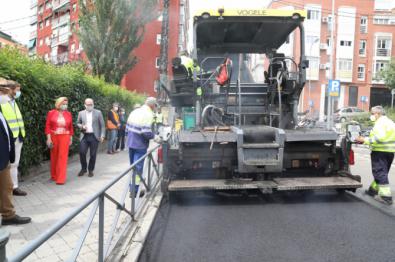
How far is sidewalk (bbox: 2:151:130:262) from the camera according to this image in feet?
10.9

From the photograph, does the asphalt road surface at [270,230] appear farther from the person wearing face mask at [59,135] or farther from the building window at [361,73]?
the building window at [361,73]

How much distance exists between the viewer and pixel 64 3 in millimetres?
47094

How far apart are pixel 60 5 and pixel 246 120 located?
47.8 m

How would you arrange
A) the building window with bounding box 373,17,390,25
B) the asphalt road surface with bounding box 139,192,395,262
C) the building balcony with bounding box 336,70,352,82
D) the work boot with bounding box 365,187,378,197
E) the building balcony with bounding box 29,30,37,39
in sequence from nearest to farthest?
the asphalt road surface with bounding box 139,192,395,262 → the work boot with bounding box 365,187,378,197 → the building balcony with bounding box 336,70,352,82 → the building window with bounding box 373,17,390,25 → the building balcony with bounding box 29,30,37,39

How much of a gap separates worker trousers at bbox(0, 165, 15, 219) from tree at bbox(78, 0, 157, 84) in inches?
718

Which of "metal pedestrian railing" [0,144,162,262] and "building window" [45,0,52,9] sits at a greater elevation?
"building window" [45,0,52,9]

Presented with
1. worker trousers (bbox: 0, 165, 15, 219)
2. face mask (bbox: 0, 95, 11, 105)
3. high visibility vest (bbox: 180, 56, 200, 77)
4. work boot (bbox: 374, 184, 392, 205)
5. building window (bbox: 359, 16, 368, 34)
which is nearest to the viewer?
worker trousers (bbox: 0, 165, 15, 219)

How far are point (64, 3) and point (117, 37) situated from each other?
96.3 ft

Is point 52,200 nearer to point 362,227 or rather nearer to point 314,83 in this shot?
point 362,227

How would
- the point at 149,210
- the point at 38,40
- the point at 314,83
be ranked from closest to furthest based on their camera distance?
the point at 149,210
the point at 314,83
the point at 38,40

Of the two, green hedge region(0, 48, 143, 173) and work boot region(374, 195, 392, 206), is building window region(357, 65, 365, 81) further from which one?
work boot region(374, 195, 392, 206)

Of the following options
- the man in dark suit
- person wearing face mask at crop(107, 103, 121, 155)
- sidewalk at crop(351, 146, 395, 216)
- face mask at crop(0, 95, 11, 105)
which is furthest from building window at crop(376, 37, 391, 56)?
the man in dark suit

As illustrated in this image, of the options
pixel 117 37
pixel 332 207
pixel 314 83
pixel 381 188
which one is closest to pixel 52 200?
pixel 332 207

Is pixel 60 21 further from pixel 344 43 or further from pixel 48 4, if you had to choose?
pixel 344 43
